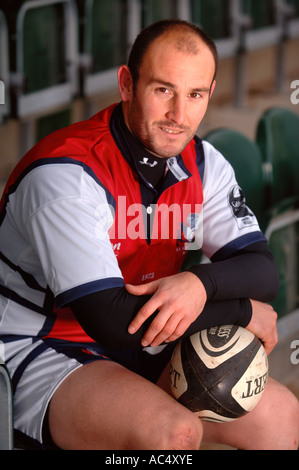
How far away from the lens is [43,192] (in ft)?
5.75

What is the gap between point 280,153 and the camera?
305 centimetres

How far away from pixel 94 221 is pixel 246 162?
1080 mm

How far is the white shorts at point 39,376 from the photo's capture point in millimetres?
1775

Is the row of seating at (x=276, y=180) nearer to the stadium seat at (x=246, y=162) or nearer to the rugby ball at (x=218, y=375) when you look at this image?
the stadium seat at (x=246, y=162)

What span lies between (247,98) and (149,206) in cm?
485

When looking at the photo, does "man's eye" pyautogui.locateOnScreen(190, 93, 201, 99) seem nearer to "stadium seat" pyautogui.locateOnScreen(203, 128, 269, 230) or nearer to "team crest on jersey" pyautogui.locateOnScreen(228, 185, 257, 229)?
"team crest on jersey" pyautogui.locateOnScreen(228, 185, 257, 229)

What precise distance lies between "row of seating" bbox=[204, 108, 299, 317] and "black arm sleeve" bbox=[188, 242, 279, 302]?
0.65m

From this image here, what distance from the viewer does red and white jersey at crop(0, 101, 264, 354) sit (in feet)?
5.70

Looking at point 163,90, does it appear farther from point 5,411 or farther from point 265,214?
point 265,214

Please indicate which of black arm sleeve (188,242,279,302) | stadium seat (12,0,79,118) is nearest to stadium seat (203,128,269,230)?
black arm sleeve (188,242,279,302)

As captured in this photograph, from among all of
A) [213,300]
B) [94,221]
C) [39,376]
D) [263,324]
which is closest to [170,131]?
[94,221]

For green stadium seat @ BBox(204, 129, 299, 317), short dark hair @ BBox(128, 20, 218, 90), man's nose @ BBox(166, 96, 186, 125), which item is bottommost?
green stadium seat @ BBox(204, 129, 299, 317)
